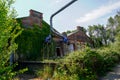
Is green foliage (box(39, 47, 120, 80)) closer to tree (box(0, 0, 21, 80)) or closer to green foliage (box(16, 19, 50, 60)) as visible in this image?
tree (box(0, 0, 21, 80))

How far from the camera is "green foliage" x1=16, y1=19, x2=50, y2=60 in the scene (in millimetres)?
23344

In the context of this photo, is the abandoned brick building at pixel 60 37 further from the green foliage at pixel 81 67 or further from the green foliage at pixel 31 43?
the green foliage at pixel 81 67

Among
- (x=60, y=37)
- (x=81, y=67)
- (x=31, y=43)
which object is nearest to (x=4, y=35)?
(x=81, y=67)

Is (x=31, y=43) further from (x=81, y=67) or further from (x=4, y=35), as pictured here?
(x=4, y=35)

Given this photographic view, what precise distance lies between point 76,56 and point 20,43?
1168 cm

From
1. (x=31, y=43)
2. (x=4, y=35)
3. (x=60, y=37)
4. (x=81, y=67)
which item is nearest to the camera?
(x=4, y=35)

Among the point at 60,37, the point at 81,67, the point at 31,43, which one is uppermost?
the point at 60,37

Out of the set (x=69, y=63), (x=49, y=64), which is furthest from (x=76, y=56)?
(x=49, y=64)

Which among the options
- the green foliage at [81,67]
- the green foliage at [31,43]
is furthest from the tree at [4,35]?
the green foliage at [31,43]

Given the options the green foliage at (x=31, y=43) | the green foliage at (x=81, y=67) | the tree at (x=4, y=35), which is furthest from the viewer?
the green foliage at (x=31, y=43)

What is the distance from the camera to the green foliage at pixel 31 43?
23.3 m

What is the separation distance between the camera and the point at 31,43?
24.8m

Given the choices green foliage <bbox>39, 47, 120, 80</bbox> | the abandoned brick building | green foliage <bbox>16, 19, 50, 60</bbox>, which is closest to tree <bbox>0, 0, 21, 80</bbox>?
green foliage <bbox>39, 47, 120, 80</bbox>

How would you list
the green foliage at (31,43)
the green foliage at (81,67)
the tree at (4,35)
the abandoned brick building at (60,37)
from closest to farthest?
the tree at (4,35), the green foliage at (81,67), the green foliage at (31,43), the abandoned brick building at (60,37)
